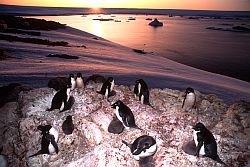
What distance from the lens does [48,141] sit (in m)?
8.34

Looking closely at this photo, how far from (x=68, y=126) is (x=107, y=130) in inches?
47.9

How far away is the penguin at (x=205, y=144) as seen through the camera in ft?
26.6

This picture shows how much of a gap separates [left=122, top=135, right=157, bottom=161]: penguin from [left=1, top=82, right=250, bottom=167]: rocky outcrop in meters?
0.29

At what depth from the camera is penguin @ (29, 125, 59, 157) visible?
8.33 m

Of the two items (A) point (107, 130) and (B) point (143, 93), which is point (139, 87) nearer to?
(B) point (143, 93)

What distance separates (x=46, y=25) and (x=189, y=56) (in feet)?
68.9

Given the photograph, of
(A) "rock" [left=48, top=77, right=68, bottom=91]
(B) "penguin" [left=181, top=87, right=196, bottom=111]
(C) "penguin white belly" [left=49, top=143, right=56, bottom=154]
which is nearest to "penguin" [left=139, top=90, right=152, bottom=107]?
(B) "penguin" [left=181, top=87, right=196, bottom=111]

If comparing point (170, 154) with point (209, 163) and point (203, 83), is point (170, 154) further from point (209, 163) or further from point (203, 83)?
point (203, 83)

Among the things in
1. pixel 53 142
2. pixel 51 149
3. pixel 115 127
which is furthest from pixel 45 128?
pixel 115 127

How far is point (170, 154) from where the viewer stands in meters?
8.38

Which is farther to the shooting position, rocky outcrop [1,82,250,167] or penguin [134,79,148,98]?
penguin [134,79,148,98]

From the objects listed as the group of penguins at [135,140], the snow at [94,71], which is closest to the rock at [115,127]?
the group of penguins at [135,140]

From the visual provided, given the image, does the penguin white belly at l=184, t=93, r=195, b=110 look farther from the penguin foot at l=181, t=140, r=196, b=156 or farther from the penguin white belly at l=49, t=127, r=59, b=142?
the penguin white belly at l=49, t=127, r=59, b=142

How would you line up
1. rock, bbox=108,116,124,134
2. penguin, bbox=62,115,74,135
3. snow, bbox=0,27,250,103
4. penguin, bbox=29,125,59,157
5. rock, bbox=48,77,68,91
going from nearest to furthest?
Answer: penguin, bbox=29,125,59,157 → penguin, bbox=62,115,74,135 → rock, bbox=108,116,124,134 → rock, bbox=48,77,68,91 → snow, bbox=0,27,250,103
